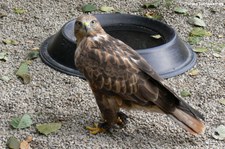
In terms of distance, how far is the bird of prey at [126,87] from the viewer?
13.1 ft

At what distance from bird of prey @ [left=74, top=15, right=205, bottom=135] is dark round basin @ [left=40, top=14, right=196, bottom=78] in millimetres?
931

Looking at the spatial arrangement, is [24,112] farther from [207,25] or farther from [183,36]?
[207,25]

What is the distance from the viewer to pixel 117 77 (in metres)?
4.01

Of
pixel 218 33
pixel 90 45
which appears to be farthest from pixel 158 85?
pixel 218 33

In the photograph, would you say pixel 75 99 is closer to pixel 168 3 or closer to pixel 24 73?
pixel 24 73

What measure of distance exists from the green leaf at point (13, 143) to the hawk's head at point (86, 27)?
36.2 inches

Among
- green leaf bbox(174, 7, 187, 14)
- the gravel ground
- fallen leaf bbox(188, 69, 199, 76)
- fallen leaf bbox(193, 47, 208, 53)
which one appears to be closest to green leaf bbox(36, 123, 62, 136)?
the gravel ground

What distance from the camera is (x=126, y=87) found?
399 centimetres

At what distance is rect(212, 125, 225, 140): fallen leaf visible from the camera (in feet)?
13.8

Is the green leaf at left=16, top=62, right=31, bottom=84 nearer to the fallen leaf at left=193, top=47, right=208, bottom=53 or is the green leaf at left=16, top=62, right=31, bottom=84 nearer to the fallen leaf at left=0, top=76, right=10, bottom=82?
the fallen leaf at left=0, top=76, right=10, bottom=82

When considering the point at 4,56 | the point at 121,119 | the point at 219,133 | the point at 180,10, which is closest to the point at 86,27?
the point at 121,119

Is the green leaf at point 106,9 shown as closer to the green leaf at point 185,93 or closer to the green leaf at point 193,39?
the green leaf at point 193,39

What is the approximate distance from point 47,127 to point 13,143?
0.31 m

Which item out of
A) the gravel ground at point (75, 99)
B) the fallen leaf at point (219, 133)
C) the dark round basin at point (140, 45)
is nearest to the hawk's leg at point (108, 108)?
the gravel ground at point (75, 99)
